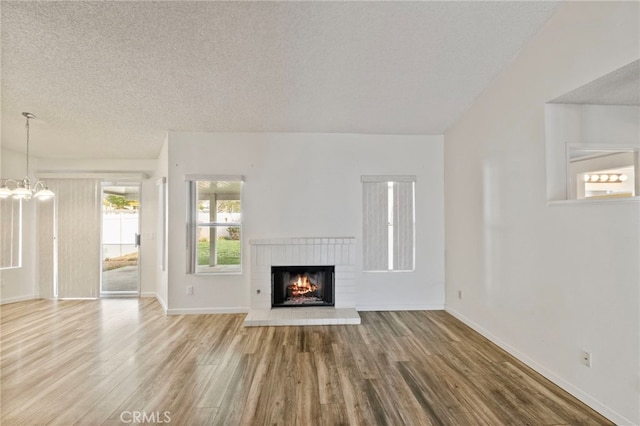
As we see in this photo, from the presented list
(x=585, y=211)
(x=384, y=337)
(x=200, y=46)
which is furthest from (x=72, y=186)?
(x=585, y=211)

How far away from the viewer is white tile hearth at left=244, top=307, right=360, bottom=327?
387 centimetres

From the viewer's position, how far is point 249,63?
3.08 meters

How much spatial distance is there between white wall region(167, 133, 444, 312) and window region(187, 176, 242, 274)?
0.14 m

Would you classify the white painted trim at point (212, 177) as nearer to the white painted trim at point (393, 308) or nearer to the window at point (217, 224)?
the window at point (217, 224)

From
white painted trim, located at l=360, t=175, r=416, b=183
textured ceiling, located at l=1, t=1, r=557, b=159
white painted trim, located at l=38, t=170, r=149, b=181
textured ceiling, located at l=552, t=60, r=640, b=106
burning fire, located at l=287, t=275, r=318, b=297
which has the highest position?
textured ceiling, located at l=1, t=1, r=557, b=159

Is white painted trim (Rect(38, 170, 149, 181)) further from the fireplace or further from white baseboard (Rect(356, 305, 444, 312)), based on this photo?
white baseboard (Rect(356, 305, 444, 312))

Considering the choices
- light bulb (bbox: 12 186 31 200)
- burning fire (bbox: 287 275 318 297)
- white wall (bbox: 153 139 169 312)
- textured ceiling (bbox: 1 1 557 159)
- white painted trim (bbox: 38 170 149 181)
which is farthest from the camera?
white painted trim (bbox: 38 170 149 181)

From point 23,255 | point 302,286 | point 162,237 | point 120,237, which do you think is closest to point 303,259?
point 302,286

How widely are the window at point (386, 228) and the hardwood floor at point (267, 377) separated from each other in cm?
100

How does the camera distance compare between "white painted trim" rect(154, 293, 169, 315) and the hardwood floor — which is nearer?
the hardwood floor

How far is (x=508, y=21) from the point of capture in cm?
266

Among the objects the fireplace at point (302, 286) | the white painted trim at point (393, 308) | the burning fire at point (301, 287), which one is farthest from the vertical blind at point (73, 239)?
the white painted trim at point (393, 308)

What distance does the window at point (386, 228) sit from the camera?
15.0 feet

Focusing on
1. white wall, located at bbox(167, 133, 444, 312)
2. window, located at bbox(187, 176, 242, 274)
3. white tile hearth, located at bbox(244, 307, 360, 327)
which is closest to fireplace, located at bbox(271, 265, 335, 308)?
white tile hearth, located at bbox(244, 307, 360, 327)
